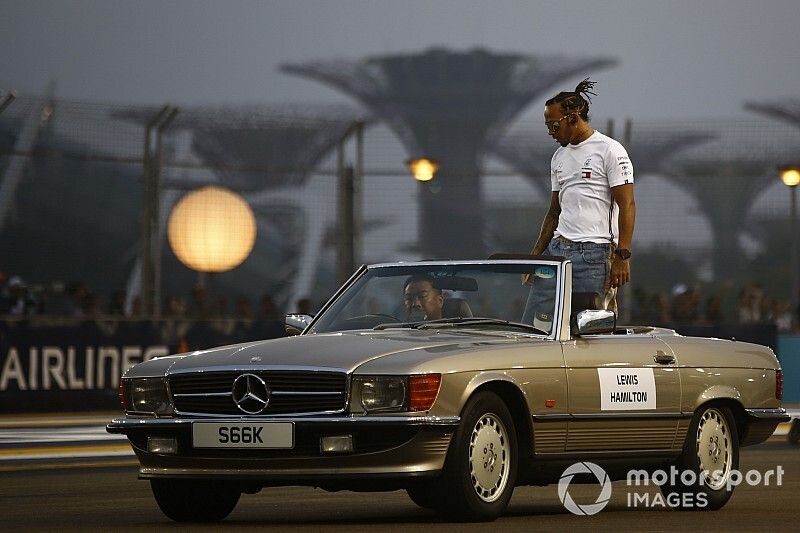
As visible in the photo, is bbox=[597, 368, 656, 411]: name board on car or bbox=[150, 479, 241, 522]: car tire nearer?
bbox=[150, 479, 241, 522]: car tire

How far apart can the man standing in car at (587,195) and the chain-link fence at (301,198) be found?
9.48 meters

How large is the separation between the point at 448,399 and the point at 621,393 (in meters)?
1.31

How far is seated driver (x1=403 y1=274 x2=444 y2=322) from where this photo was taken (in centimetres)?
949

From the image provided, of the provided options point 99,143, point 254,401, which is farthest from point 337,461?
point 99,143

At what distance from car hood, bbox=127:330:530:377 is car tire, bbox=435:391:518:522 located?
0.96ft

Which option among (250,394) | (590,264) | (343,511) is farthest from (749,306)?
(250,394)

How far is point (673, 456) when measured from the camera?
31.6ft

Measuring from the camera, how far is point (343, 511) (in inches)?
375

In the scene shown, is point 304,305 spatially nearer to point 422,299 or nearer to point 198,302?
point 198,302

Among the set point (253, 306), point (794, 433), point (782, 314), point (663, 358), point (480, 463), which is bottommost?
point (794, 433)

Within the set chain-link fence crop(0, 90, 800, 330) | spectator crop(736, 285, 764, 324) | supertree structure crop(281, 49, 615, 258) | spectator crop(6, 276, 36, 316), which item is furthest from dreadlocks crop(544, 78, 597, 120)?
supertree structure crop(281, 49, 615, 258)

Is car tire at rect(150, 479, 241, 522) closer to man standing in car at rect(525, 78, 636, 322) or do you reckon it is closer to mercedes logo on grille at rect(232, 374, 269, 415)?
mercedes logo on grille at rect(232, 374, 269, 415)

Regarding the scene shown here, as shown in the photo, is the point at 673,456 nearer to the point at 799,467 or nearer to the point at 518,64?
the point at 799,467

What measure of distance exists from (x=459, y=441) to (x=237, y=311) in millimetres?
13961
